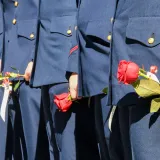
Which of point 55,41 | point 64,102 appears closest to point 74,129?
point 64,102

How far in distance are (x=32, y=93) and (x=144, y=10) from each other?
A: 4.05 ft

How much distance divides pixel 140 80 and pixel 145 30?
229mm

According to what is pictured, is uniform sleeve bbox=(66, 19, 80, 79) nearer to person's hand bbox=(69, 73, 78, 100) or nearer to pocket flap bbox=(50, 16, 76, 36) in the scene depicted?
person's hand bbox=(69, 73, 78, 100)

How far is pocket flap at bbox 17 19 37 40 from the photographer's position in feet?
10.4

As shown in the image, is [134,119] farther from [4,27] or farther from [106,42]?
[4,27]

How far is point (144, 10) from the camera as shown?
2.14m

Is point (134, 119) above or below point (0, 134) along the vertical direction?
above

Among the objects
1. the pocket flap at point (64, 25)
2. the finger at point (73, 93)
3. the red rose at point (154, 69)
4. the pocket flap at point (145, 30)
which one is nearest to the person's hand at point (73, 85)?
the finger at point (73, 93)

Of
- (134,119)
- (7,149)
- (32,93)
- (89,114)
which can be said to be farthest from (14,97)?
(134,119)

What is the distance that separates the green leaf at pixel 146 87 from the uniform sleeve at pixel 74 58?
613 mm

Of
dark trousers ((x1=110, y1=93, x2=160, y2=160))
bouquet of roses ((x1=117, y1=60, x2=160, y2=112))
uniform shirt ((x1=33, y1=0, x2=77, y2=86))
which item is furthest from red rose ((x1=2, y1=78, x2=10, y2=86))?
bouquet of roses ((x1=117, y1=60, x2=160, y2=112))

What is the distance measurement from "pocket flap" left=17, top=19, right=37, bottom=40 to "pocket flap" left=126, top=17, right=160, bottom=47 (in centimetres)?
109

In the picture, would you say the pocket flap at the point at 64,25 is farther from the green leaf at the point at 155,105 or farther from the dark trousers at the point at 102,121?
the green leaf at the point at 155,105

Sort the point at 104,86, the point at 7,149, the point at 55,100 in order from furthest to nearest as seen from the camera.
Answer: the point at 7,149
the point at 55,100
the point at 104,86
